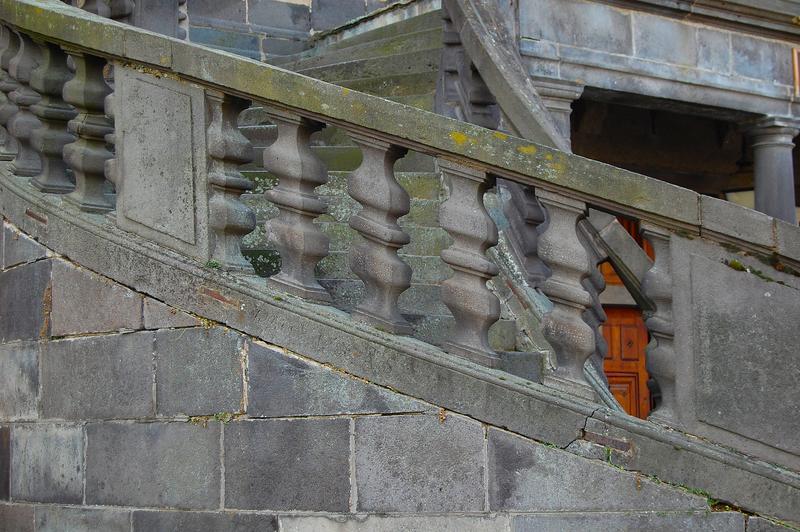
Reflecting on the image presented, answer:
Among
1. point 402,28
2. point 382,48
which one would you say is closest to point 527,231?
point 382,48

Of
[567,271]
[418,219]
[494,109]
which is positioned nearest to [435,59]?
[494,109]

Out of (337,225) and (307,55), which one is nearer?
(337,225)

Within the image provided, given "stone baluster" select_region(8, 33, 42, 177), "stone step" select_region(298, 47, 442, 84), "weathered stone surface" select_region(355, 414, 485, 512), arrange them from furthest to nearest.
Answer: "stone step" select_region(298, 47, 442, 84), "stone baluster" select_region(8, 33, 42, 177), "weathered stone surface" select_region(355, 414, 485, 512)

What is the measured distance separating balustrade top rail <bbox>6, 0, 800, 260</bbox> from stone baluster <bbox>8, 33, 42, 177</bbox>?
582 mm

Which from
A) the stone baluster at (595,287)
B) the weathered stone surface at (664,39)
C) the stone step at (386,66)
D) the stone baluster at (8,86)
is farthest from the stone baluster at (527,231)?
the weathered stone surface at (664,39)

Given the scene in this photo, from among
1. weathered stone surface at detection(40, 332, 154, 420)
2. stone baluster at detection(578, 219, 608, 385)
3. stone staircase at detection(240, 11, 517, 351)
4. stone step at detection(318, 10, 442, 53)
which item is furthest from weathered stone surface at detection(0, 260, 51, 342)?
stone step at detection(318, 10, 442, 53)

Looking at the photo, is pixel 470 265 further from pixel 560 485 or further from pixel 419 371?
pixel 560 485

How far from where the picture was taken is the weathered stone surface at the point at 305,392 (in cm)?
331

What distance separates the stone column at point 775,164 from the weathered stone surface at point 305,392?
20.6 feet

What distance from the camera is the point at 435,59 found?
6531mm

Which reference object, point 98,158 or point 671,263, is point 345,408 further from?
point 98,158

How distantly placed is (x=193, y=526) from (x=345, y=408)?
0.70m

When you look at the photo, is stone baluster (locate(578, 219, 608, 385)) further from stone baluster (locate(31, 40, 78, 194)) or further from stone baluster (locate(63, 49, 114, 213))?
stone baluster (locate(31, 40, 78, 194))

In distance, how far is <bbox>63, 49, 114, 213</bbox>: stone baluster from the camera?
3988 mm
